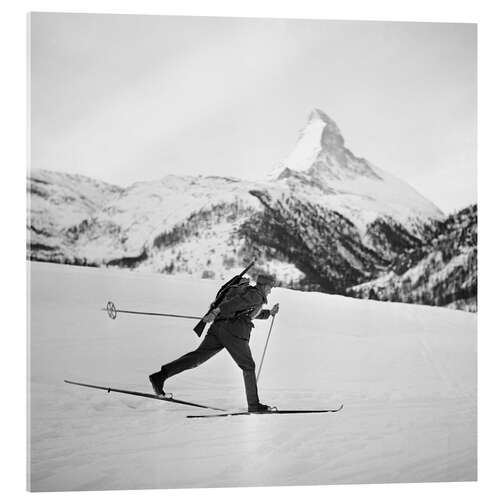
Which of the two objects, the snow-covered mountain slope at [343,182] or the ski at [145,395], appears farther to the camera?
the snow-covered mountain slope at [343,182]

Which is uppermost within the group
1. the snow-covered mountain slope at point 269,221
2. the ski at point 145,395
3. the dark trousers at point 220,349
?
the snow-covered mountain slope at point 269,221

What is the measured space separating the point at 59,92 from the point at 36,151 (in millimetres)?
440

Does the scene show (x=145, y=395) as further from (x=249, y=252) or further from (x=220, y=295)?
(x=249, y=252)

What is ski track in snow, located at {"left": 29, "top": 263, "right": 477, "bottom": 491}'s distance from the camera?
17.5 ft

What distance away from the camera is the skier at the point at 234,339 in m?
5.41

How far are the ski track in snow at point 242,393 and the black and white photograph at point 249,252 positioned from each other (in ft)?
0.05

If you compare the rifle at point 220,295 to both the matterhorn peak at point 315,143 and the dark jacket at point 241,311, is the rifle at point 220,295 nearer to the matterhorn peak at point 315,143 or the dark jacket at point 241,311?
the dark jacket at point 241,311

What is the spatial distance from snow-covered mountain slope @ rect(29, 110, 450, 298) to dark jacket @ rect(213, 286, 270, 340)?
0.31 metres

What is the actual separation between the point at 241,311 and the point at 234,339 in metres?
0.19

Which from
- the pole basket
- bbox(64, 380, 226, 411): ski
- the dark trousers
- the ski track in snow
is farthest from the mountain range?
bbox(64, 380, 226, 411): ski

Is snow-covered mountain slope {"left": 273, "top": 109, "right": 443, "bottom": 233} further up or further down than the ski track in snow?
further up

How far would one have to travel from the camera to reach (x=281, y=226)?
5.83m

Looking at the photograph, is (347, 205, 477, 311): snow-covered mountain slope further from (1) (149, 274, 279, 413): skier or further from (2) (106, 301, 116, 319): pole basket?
(2) (106, 301, 116, 319): pole basket

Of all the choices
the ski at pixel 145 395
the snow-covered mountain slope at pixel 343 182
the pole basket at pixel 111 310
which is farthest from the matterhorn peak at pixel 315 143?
the ski at pixel 145 395
